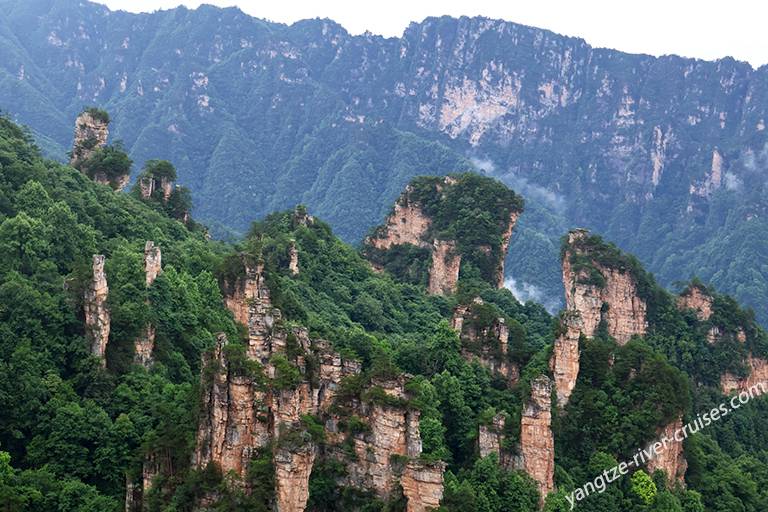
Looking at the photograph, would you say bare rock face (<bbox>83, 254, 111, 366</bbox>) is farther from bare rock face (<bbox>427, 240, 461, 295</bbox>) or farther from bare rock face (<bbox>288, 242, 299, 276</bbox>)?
bare rock face (<bbox>427, 240, 461, 295</bbox>)

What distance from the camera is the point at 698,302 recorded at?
63000 millimetres

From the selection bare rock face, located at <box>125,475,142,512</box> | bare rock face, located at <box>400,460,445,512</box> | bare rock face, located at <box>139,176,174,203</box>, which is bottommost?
bare rock face, located at <box>125,475,142,512</box>

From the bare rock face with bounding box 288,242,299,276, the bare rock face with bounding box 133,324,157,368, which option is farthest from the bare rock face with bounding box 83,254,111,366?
the bare rock face with bounding box 288,242,299,276

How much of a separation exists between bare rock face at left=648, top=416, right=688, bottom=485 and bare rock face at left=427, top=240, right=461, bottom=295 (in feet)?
87.9

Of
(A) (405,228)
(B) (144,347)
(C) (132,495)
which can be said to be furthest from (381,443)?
(A) (405,228)

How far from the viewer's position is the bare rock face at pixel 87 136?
5988 cm

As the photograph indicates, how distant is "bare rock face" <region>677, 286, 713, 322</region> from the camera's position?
62.5 metres

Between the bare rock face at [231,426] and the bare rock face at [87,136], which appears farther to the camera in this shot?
the bare rock face at [87,136]

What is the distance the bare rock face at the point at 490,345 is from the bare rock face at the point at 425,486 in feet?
46.4

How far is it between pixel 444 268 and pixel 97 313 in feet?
112

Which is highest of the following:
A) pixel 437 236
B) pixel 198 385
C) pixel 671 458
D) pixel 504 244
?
pixel 504 244

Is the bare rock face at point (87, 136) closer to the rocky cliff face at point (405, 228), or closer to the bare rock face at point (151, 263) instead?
the bare rock face at point (151, 263)

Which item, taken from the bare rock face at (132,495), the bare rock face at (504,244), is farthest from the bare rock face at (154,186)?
the bare rock face at (132,495)

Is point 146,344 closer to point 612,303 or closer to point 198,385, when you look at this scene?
point 198,385
